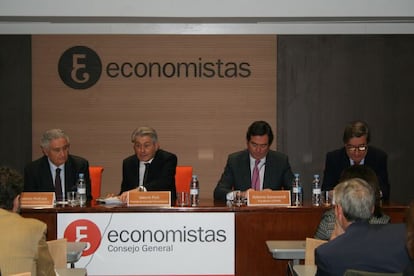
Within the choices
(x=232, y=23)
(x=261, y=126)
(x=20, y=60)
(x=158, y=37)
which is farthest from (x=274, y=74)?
(x=20, y=60)

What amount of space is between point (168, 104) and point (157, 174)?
1.86 meters

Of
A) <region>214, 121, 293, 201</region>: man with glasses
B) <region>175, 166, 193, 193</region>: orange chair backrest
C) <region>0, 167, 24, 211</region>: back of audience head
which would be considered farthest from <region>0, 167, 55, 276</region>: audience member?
<region>175, 166, 193, 193</region>: orange chair backrest

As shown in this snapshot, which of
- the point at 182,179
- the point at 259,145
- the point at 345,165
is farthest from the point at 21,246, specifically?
the point at 345,165

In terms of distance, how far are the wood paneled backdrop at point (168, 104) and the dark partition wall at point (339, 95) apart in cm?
22

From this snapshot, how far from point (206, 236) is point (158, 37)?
3.03 metres

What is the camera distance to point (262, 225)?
5.18 m

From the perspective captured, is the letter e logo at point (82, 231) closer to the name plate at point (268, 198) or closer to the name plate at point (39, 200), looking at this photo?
the name plate at point (39, 200)

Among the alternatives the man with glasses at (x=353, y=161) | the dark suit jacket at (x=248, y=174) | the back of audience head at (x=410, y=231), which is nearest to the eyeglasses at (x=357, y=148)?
the man with glasses at (x=353, y=161)

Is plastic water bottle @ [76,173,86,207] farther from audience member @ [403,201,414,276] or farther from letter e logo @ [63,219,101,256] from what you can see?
audience member @ [403,201,414,276]

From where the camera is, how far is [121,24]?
755 centimetres

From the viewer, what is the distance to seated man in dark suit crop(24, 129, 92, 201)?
5598mm

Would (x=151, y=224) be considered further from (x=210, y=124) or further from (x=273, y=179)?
(x=210, y=124)

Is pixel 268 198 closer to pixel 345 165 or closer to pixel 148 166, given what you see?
pixel 345 165

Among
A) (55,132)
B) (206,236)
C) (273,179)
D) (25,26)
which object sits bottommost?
(206,236)
